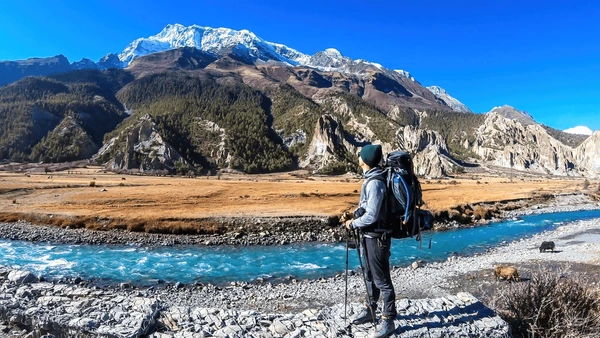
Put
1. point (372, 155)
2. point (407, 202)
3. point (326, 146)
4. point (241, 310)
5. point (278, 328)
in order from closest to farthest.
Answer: point (407, 202), point (372, 155), point (278, 328), point (241, 310), point (326, 146)

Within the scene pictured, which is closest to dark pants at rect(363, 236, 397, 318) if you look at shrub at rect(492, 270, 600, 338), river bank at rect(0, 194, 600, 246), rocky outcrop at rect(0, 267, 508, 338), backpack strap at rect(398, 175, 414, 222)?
backpack strap at rect(398, 175, 414, 222)

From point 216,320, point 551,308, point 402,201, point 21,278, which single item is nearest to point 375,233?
point 402,201

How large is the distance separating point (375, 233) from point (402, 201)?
0.79 meters

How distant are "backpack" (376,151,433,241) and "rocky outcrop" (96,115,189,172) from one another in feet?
440

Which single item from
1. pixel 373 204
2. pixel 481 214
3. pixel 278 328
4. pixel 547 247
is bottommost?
pixel 547 247

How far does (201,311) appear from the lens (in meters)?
8.58

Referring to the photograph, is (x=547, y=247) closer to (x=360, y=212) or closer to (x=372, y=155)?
(x=360, y=212)

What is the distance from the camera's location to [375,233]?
6.58m

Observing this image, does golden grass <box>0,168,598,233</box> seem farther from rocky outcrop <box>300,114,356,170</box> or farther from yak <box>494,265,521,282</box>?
rocky outcrop <box>300,114,356,170</box>

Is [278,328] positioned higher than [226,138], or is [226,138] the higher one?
[226,138]

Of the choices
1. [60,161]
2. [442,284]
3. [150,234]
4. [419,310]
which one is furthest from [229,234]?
[60,161]

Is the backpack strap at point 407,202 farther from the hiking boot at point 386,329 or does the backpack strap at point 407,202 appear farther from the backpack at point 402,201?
the hiking boot at point 386,329

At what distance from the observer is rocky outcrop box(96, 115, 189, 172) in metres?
130

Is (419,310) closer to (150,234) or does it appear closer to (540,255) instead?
(540,255)
